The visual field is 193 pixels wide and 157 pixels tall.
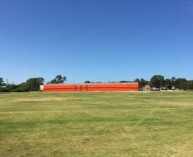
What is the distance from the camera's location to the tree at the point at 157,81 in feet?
579

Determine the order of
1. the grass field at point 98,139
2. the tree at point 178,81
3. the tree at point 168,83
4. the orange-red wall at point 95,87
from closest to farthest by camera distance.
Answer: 1. the grass field at point 98,139
2. the orange-red wall at point 95,87
3. the tree at point 178,81
4. the tree at point 168,83

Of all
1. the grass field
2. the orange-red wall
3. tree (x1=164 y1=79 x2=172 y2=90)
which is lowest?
the grass field

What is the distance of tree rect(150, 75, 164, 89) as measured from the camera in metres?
176

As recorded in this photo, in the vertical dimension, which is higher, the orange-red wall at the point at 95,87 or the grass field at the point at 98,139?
the orange-red wall at the point at 95,87

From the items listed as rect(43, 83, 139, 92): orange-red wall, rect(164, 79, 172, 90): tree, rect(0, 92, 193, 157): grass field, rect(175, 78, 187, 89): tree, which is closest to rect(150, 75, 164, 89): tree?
rect(164, 79, 172, 90): tree

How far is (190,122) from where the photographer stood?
19875mm

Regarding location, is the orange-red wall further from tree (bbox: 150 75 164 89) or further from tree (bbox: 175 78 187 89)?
tree (bbox: 150 75 164 89)

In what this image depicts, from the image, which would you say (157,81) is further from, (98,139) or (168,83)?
(98,139)

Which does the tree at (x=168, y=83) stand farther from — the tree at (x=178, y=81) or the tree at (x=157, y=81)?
the tree at (x=178, y=81)

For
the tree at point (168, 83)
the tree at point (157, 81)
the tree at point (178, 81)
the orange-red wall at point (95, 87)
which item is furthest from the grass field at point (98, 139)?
the tree at point (157, 81)

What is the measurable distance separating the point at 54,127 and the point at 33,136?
281 centimetres

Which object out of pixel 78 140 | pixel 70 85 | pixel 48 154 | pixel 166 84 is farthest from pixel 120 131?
pixel 166 84

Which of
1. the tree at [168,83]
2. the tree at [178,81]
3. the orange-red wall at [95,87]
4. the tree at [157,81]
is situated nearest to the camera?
the orange-red wall at [95,87]

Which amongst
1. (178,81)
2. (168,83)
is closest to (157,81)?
(168,83)
